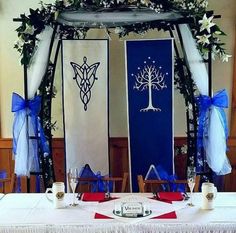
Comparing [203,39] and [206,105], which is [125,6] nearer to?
[203,39]

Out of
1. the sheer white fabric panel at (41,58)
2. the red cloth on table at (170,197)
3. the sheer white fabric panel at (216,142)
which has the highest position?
the sheer white fabric panel at (41,58)

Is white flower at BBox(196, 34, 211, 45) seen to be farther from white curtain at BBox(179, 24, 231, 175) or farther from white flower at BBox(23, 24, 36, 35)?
white flower at BBox(23, 24, 36, 35)

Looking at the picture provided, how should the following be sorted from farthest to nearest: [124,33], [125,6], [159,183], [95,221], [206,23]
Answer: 1. [124,33]
2. [125,6]
3. [206,23]
4. [159,183]
5. [95,221]

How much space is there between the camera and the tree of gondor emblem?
332cm

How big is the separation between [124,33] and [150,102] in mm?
630

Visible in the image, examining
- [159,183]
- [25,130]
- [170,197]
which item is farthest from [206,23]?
[25,130]

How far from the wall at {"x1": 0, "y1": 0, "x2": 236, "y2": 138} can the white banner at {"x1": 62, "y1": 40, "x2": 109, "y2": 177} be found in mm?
262

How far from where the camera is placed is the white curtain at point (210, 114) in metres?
3.10

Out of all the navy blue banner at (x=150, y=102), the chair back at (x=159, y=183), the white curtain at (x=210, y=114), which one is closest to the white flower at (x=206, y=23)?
the white curtain at (x=210, y=114)

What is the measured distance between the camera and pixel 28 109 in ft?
10.4

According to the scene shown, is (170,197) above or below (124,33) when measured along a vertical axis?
below

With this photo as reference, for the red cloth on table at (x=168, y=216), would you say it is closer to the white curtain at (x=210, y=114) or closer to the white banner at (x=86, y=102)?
the white curtain at (x=210, y=114)

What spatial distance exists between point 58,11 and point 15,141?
3.70 ft

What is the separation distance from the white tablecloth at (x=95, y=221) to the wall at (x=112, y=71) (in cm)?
150
